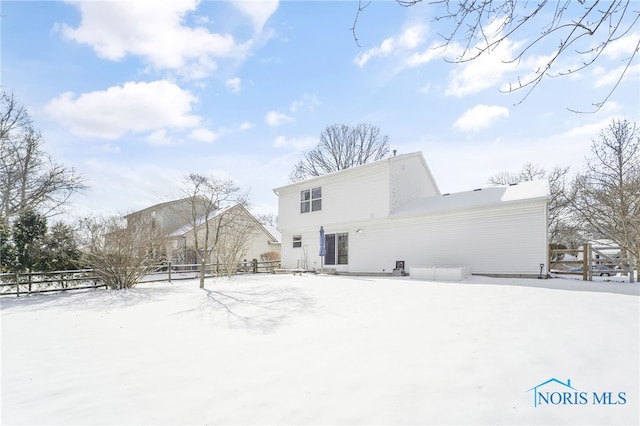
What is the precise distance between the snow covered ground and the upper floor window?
1111cm

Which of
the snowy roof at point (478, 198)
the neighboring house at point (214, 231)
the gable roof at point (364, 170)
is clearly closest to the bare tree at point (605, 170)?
the snowy roof at point (478, 198)

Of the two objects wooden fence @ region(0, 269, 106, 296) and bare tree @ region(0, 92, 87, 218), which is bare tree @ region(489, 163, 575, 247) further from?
bare tree @ region(0, 92, 87, 218)

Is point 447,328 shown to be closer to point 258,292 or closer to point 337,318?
point 337,318

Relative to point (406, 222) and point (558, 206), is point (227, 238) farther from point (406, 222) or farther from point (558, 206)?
point (558, 206)

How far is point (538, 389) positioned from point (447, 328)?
7.02 ft

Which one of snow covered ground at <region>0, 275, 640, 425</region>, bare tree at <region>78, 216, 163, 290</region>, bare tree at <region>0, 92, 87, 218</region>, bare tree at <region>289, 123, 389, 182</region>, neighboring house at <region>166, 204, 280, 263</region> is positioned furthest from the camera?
bare tree at <region>289, 123, 389, 182</region>

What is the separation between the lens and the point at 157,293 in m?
11.1

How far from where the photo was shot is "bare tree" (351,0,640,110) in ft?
8.20

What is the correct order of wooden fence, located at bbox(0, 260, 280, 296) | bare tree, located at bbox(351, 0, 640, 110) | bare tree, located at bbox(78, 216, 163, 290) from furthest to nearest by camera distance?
bare tree, located at bbox(78, 216, 163, 290) → wooden fence, located at bbox(0, 260, 280, 296) → bare tree, located at bbox(351, 0, 640, 110)

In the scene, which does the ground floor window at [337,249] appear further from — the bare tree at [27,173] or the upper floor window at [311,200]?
the bare tree at [27,173]

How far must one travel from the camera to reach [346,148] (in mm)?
31250

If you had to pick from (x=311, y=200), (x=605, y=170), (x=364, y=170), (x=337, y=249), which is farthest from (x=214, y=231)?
(x=605, y=170)

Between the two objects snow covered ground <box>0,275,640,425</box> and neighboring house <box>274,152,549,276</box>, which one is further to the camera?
neighboring house <box>274,152,549,276</box>

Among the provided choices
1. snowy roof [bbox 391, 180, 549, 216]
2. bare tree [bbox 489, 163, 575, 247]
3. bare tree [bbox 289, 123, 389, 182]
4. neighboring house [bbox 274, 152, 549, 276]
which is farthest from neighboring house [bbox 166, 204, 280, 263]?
bare tree [bbox 489, 163, 575, 247]
